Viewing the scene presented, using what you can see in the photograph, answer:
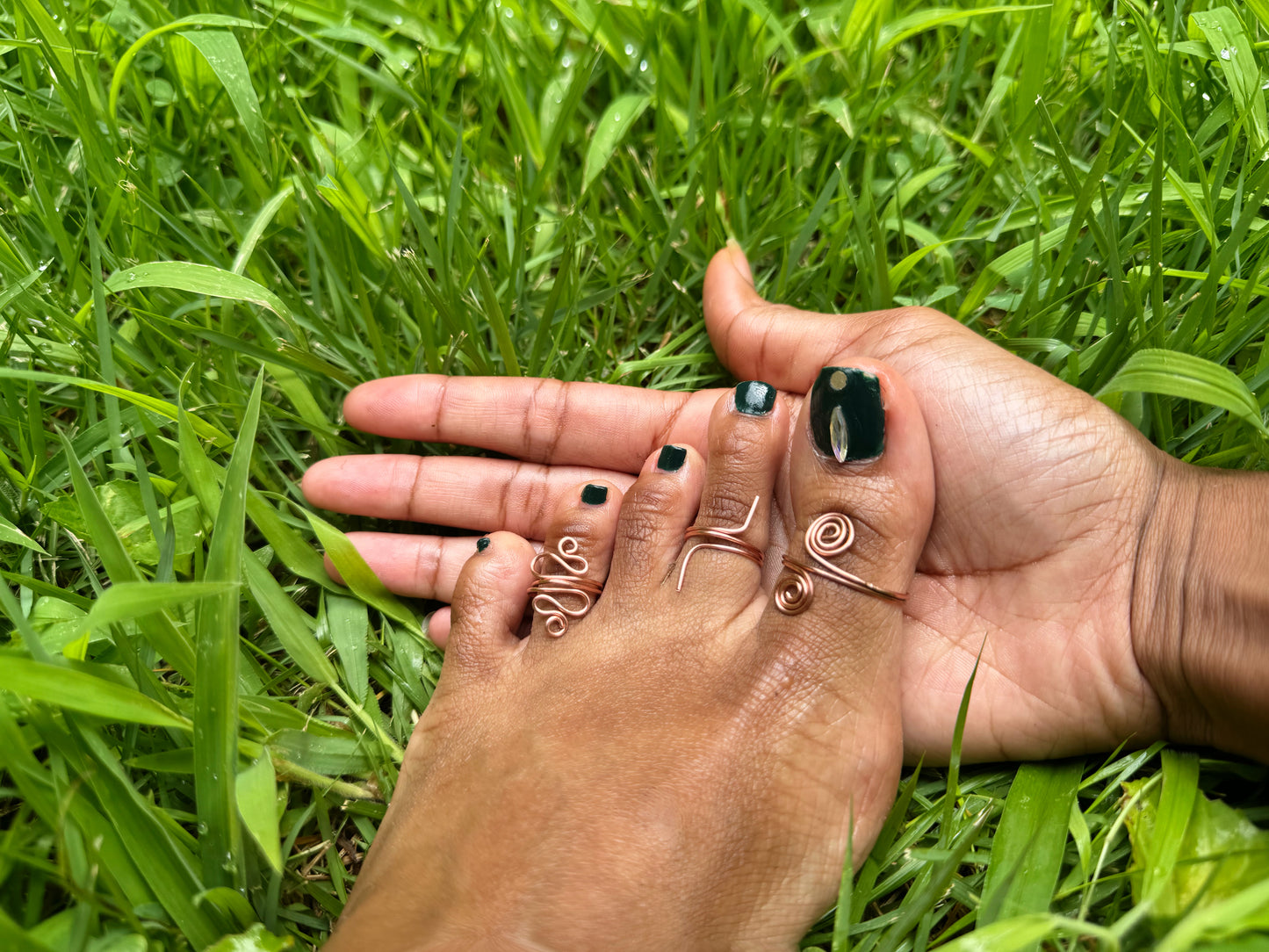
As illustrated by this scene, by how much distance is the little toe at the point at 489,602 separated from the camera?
1.83m

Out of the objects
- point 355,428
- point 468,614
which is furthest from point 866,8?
point 468,614

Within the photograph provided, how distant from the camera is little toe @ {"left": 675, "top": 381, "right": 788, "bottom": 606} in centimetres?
173

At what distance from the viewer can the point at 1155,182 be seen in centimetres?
172

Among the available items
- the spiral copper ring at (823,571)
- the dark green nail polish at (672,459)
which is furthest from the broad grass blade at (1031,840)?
the dark green nail polish at (672,459)

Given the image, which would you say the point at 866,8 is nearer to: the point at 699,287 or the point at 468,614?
the point at 699,287

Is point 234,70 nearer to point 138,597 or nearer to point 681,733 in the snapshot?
point 138,597

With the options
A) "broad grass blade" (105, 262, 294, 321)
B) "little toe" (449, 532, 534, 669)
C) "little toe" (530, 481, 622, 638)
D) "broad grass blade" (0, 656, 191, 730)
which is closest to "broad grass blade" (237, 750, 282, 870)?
"broad grass blade" (0, 656, 191, 730)

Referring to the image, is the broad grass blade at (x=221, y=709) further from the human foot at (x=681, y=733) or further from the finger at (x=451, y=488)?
the finger at (x=451, y=488)

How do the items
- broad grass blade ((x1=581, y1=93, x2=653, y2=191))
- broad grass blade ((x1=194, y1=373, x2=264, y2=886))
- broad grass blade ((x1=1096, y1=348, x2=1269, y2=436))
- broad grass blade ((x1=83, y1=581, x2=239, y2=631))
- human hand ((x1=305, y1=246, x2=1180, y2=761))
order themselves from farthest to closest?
broad grass blade ((x1=581, y1=93, x2=653, y2=191)) → human hand ((x1=305, y1=246, x2=1180, y2=761)) → broad grass blade ((x1=1096, y1=348, x2=1269, y2=436)) → broad grass blade ((x1=194, y1=373, x2=264, y2=886)) → broad grass blade ((x1=83, y1=581, x2=239, y2=631))

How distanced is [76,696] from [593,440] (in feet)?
3.69

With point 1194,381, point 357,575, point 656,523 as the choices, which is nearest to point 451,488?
point 357,575

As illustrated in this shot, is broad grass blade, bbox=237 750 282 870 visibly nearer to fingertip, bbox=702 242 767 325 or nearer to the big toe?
the big toe

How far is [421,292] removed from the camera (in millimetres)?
2049

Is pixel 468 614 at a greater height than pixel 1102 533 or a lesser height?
lesser
